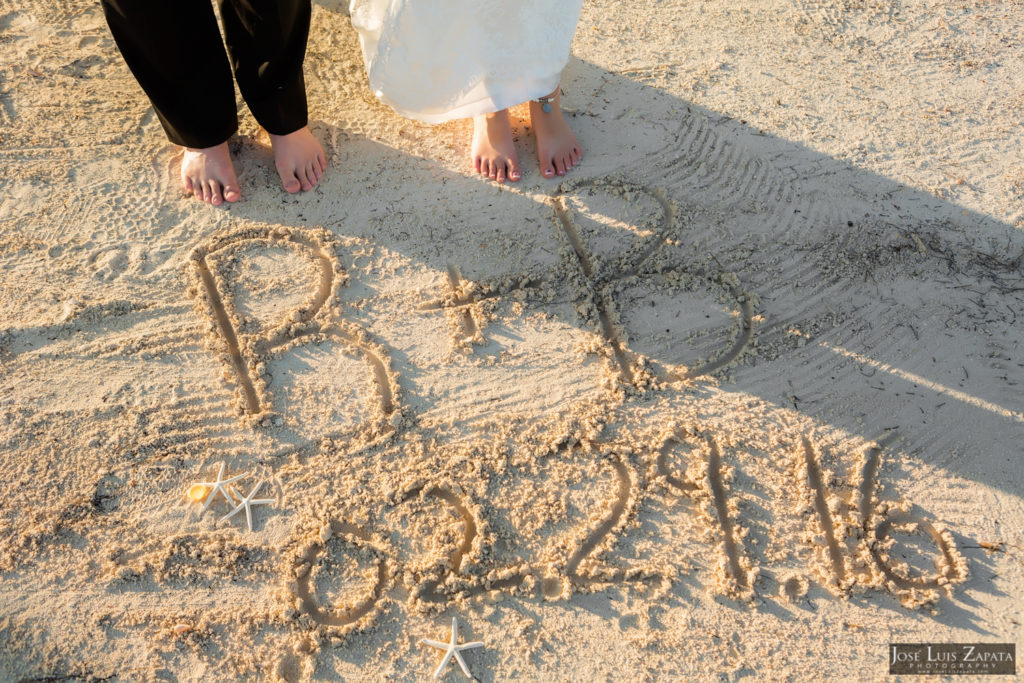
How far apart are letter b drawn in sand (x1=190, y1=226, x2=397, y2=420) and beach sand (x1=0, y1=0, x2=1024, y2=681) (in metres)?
0.01

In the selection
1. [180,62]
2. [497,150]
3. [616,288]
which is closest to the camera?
[180,62]

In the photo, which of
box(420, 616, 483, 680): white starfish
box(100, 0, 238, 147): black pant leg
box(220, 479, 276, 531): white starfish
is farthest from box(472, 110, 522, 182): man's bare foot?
box(420, 616, 483, 680): white starfish

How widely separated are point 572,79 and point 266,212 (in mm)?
1536

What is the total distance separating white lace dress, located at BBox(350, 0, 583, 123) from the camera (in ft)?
8.19

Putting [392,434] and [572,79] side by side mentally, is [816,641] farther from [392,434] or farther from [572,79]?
[572,79]

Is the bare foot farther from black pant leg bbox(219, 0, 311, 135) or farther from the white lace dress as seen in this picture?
black pant leg bbox(219, 0, 311, 135)

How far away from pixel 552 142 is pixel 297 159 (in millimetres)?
1054

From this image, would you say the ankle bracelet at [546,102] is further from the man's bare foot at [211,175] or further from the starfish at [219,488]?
the starfish at [219,488]

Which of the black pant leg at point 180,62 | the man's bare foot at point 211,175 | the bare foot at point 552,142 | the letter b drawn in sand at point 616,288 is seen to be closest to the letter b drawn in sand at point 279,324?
the man's bare foot at point 211,175

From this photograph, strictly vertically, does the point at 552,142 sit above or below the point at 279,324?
above

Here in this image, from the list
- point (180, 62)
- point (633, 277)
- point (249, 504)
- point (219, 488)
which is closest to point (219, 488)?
point (219, 488)

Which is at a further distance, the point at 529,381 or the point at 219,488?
the point at 529,381

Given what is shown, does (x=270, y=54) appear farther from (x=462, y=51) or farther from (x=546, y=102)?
(x=546, y=102)

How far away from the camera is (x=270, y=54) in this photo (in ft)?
8.56
